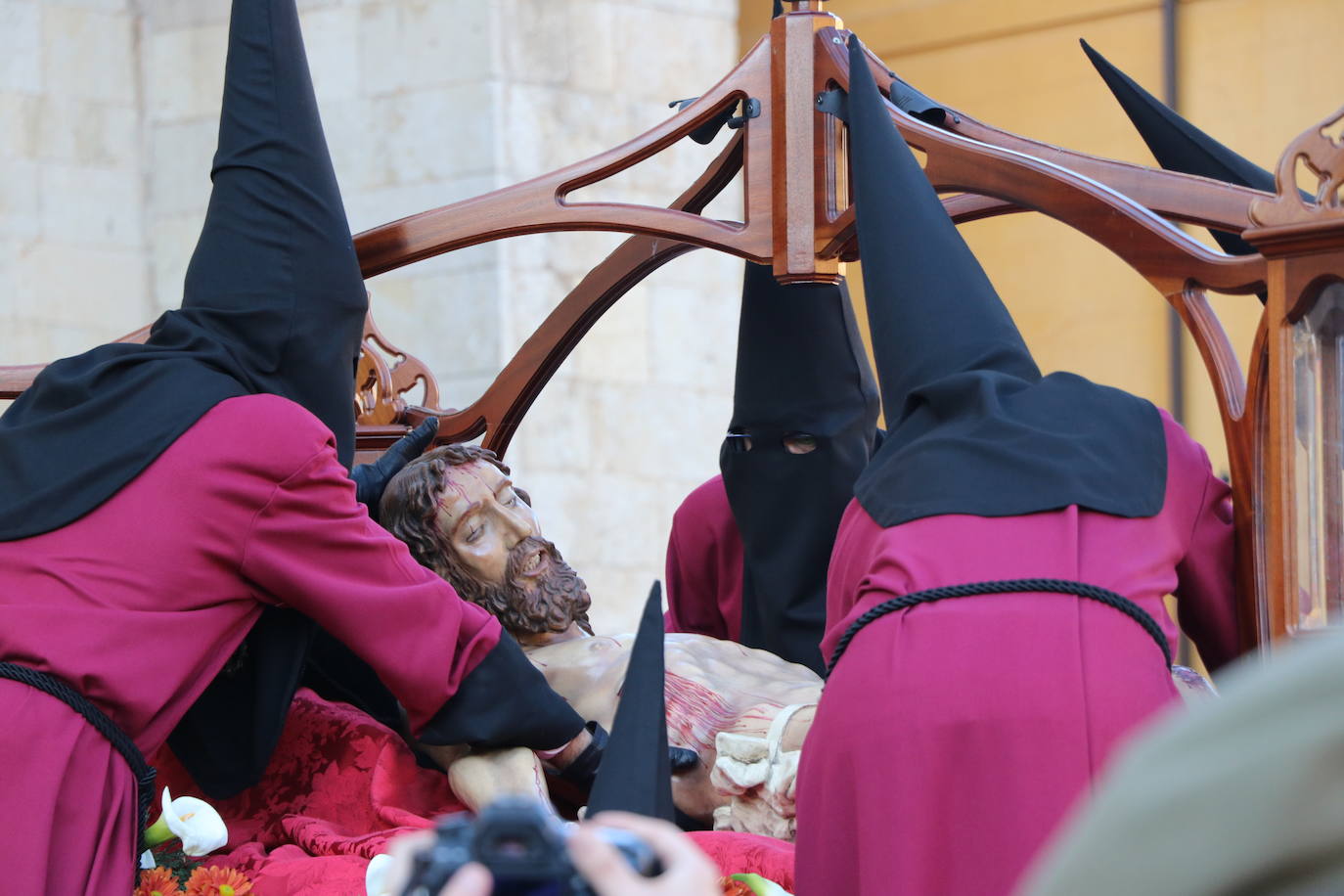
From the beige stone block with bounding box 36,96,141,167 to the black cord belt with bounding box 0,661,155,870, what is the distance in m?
4.27

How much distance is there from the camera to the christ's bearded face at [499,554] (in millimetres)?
3578

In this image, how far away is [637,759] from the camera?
1.69 metres

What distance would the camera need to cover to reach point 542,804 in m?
3.04

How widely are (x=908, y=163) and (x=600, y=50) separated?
12.9ft

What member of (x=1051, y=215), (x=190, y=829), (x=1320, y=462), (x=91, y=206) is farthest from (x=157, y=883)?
(x=91, y=206)

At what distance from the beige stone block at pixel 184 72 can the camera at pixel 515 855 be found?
596 cm

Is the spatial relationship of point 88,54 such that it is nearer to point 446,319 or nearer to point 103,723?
point 446,319

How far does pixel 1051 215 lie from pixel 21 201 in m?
4.74

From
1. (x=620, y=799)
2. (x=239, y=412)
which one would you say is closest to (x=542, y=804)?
(x=239, y=412)

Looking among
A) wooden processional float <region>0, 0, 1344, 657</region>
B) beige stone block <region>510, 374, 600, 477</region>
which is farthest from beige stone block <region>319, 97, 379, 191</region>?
wooden processional float <region>0, 0, 1344, 657</region>

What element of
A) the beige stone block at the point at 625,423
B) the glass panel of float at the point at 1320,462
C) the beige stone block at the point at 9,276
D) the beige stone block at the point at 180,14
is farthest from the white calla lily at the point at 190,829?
the beige stone block at the point at 180,14

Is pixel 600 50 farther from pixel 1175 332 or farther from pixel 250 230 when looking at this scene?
pixel 250 230

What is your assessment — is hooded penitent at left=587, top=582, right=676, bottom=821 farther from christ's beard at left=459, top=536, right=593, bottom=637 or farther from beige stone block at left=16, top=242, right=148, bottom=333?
beige stone block at left=16, top=242, right=148, bottom=333

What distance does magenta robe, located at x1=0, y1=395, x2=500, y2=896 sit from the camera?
9.24 ft
